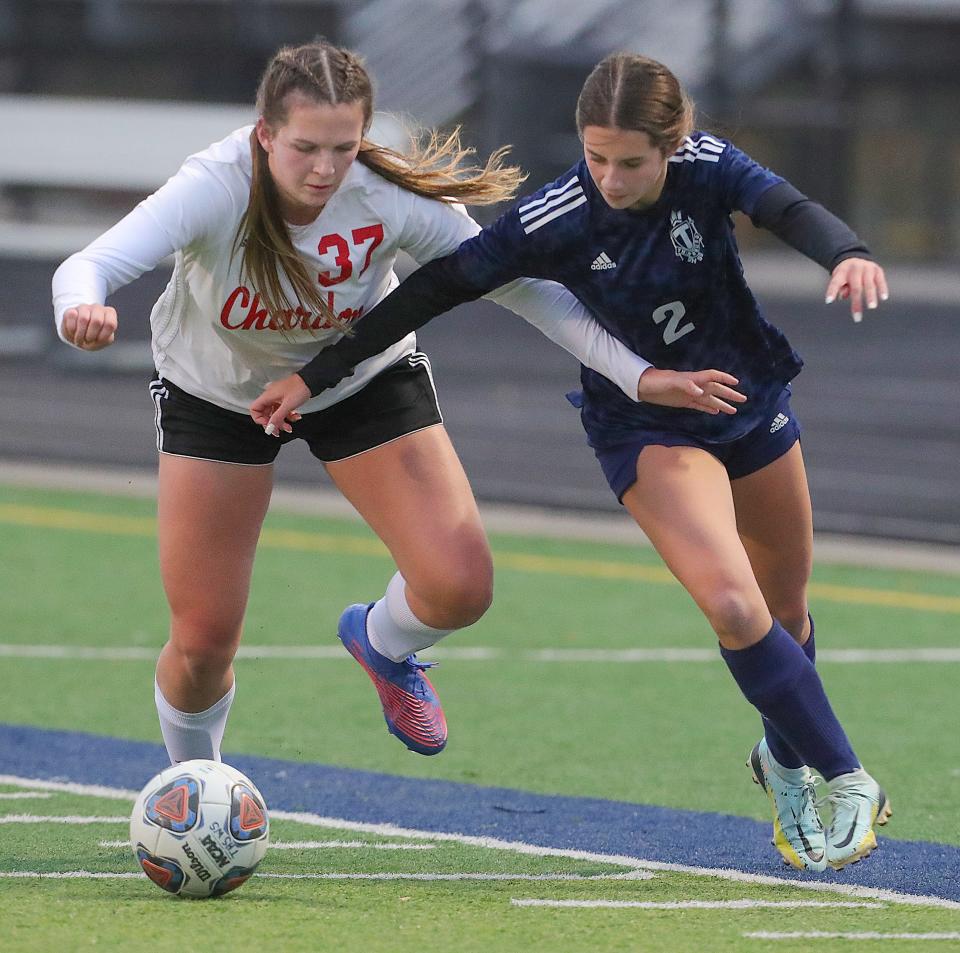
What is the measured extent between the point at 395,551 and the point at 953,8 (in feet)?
98.9

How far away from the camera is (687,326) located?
467 centimetres

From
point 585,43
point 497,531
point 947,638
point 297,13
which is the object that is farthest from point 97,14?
point 947,638

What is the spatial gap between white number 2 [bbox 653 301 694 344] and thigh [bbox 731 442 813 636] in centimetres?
44

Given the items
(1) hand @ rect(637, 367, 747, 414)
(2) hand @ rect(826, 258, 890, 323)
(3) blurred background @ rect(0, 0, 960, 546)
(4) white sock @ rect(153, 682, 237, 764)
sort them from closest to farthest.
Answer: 1. (2) hand @ rect(826, 258, 890, 323)
2. (1) hand @ rect(637, 367, 747, 414)
3. (4) white sock @ rect(153, 682, 237, 764)
4. (3) blurred background @ rect(0, 0, 960, 546)

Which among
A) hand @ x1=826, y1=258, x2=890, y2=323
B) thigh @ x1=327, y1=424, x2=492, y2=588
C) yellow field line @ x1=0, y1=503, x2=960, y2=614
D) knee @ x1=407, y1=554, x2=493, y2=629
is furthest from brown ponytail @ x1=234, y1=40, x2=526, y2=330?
yellow field line @ x1=0, y1=503, x2=960, y2=614

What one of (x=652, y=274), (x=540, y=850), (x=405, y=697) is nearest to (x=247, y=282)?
(x=652, y=274)

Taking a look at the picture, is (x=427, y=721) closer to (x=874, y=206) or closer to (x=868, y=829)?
(x=868, y=829)

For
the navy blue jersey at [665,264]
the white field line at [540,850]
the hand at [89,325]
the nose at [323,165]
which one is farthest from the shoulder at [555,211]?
the white field line at [540,850]

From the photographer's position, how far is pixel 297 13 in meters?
31.0

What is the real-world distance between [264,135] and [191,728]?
1654mm

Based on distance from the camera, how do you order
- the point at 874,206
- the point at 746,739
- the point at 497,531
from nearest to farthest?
the point at 746,739, the point at 497,531, the point at 874,206

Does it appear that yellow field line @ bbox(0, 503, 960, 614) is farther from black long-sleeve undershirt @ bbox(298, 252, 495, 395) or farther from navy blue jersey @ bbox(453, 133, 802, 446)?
black long-sleeve undershirt @ bbox(298, 252, 495, 395)

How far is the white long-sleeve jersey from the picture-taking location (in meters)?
4.47

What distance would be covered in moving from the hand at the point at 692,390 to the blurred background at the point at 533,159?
1.55 meters
